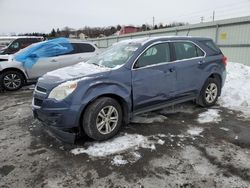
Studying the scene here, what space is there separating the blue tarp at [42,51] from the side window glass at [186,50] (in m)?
5.09

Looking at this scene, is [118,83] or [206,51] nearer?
[118,83]

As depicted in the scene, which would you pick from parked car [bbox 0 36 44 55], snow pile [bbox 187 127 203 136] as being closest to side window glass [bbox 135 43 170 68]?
snow pile [bbox 187 127 203 136]

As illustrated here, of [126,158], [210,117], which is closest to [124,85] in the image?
[126,158]

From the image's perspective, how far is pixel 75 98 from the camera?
372 cm

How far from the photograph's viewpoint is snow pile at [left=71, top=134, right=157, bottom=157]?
3.71 metres

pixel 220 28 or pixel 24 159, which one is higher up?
pixel 220 28

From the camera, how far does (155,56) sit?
474 cm

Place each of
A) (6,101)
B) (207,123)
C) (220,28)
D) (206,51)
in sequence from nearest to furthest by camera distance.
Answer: (207,123)
(206,51)
(6,101)
(220,28)

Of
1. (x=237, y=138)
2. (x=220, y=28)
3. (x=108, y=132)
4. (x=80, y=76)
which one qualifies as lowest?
(x=237, y=138)

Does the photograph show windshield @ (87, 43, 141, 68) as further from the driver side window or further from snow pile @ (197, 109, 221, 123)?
the driver side window

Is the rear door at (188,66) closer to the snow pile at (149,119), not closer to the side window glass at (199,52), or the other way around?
the side window glass at (199,52)

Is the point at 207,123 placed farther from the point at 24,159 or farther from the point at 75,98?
the point at 24,159

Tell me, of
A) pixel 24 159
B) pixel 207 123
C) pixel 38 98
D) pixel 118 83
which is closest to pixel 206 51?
pixel 207 123

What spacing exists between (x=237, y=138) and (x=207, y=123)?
2.46 feet
